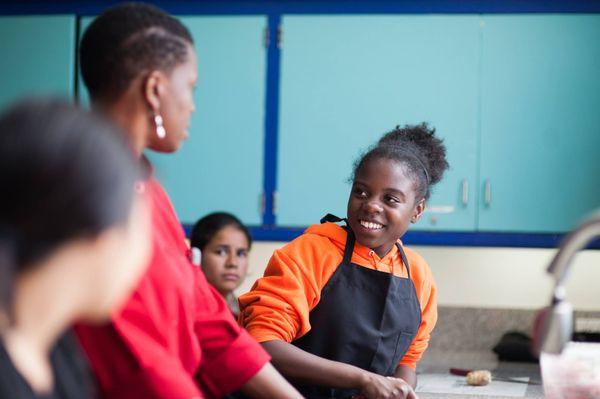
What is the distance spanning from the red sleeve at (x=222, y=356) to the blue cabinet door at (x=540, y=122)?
1752mm

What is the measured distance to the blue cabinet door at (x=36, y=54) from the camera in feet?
10.4

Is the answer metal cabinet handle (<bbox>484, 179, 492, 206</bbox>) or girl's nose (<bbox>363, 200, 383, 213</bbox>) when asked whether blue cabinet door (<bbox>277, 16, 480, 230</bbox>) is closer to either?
metal cabinet handle (<bbox>484, 179, 492, 206</bbox>)

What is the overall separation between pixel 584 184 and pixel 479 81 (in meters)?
0.46

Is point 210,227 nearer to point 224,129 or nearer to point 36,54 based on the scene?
point 224,129

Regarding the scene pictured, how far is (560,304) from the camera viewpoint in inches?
41.4

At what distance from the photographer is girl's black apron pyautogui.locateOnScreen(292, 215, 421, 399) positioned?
1686 mm

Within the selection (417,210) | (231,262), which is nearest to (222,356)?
(417,210)

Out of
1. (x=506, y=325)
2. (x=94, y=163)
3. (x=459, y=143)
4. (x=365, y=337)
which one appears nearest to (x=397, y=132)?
(x=365, y=337)

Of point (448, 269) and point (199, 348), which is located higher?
point (199, 348)

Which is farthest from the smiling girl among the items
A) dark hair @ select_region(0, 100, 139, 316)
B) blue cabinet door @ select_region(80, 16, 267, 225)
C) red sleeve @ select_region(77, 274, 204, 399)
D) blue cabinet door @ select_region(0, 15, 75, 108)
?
blue cabinet door @ select_region(0, 15, 75, 108)

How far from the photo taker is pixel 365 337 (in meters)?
1.70

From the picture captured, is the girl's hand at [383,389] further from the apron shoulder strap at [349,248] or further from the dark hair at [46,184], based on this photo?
the dark hair at [46,184]

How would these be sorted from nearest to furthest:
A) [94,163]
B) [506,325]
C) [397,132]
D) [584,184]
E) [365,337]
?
[94,163]
[365,337]
[397,132]
[584,184]
[506,325]

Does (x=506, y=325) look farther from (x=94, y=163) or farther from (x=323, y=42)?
(x=94, y=163)
